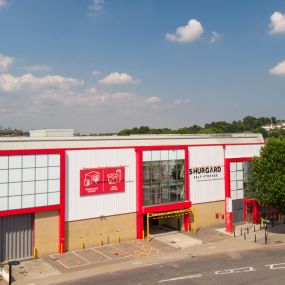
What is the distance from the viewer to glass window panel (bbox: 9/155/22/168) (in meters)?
36.8

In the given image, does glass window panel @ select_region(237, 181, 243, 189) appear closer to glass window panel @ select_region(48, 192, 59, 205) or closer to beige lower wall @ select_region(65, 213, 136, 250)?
beige lower wall @ select_region(65, 213, 136, 250)

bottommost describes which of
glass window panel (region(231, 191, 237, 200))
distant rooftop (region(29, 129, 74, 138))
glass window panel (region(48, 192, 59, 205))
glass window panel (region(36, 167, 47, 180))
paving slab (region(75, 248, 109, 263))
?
paving slab (region(75, 248, 109, 263))

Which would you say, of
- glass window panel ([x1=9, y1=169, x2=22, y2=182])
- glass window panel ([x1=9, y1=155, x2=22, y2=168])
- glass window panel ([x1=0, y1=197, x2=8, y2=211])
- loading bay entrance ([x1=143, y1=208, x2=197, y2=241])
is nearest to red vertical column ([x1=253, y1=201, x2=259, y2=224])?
loading bay entrance ([x1=143, y1=208, x2=197, y2=241])

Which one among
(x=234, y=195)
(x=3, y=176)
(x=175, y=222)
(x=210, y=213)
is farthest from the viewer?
(x=234, y=195)

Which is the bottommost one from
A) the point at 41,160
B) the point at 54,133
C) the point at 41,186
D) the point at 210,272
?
the point at 210,272

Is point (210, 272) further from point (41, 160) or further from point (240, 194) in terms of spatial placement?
point (240, 194)

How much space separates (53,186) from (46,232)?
15.3 ft

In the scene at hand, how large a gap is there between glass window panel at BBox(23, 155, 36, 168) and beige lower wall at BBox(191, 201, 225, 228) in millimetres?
21477

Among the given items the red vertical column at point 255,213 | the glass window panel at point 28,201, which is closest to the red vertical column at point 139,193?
the glass window panel at point 28,201

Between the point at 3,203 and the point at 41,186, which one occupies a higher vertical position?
the point at 41,186

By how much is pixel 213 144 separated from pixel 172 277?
23174mm

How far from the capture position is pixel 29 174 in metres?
37.8

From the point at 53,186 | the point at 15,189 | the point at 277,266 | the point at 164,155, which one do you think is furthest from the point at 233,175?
the point at 15,189

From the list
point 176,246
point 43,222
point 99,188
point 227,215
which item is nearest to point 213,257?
point 176,246
